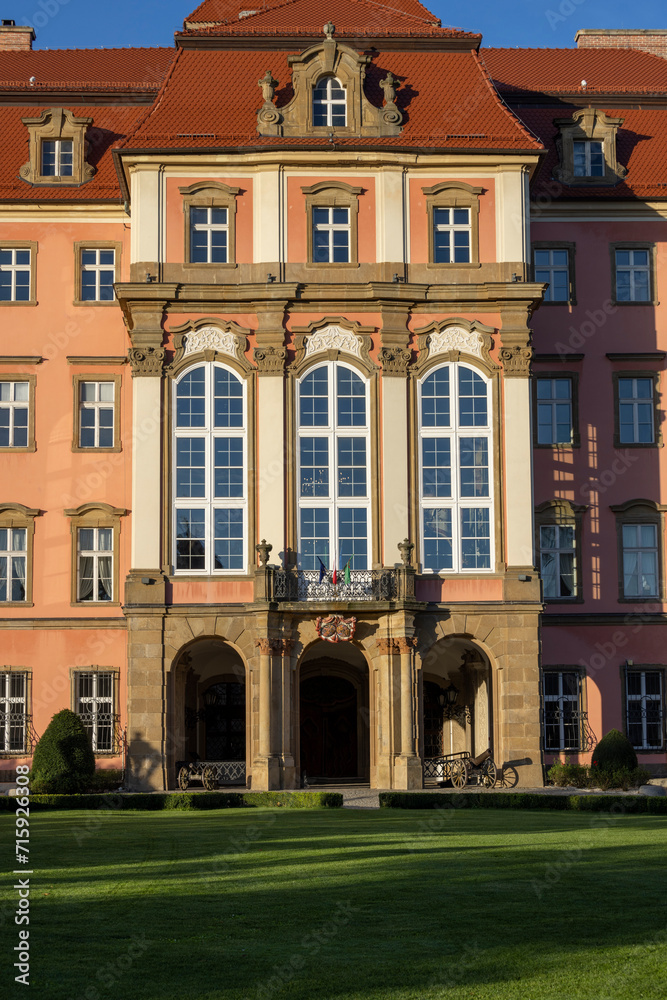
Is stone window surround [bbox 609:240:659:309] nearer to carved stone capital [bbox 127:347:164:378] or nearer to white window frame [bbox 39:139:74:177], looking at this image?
carved stone capital [bbox 127:347:164:378]

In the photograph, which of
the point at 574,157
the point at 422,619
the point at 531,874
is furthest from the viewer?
the point at 574,157

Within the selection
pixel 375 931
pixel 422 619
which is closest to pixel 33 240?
pixel 422 619

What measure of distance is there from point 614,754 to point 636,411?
10407mm

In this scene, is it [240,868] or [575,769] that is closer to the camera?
[240,868]

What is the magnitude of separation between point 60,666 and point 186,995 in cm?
2845

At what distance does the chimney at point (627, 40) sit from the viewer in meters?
49.4

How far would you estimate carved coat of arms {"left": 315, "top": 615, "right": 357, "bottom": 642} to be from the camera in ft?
116

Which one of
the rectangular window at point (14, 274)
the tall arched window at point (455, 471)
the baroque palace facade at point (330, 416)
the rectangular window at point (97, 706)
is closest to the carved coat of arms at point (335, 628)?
the baroque palace facade at point (330, 416)

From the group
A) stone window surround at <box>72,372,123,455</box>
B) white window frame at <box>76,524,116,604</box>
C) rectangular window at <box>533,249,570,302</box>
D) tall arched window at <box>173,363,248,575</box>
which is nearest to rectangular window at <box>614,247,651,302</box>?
rectangular window at <box>533,249,570,302</box>

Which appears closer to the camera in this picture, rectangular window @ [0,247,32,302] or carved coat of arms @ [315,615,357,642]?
carved coat of arms @ [315,615,357,642]

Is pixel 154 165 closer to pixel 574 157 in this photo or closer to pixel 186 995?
pixel 574 157

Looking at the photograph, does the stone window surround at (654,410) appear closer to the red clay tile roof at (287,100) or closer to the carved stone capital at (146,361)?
the red clay tile roof at (287,100)

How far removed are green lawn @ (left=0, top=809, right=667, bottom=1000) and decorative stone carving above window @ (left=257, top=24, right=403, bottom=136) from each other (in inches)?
859

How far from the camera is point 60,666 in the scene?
38.7m
